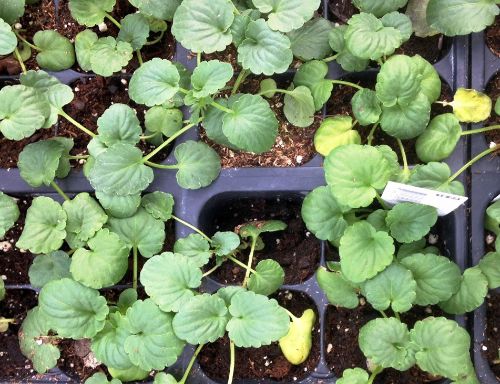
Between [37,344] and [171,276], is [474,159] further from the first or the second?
[37,344]

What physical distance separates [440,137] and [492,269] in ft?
0.90

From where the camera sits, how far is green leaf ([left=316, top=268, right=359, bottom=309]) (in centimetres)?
119

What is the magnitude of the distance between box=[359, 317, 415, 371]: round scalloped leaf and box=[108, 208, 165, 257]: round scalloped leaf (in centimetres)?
45

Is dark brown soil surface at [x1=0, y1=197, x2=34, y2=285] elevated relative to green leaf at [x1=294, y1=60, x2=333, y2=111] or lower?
lower

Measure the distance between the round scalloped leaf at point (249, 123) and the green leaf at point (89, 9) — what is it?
40cm

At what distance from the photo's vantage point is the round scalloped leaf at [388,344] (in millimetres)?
1117

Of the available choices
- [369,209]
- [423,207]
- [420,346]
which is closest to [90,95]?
[369,209]

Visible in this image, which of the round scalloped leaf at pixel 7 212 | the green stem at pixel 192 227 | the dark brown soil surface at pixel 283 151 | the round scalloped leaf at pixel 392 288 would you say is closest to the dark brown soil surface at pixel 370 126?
the dark brown soil surface at pixel 283 151

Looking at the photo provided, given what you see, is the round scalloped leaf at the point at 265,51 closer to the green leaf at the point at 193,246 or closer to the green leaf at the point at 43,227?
the green leaf at the point at 193,246

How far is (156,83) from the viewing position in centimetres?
123

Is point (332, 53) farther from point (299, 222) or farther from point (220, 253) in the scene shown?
point (220, 253)

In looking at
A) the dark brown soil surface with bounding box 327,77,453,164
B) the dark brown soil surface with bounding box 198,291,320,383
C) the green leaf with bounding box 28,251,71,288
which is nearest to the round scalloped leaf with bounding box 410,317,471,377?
the dark brown soil surface with bounding box 198,291,320,383

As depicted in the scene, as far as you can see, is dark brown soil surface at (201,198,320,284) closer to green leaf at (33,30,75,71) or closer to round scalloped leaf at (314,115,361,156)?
round scalloped leaf at (314,115,361,156)

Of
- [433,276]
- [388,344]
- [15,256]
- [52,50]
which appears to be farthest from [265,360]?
[52,50]
